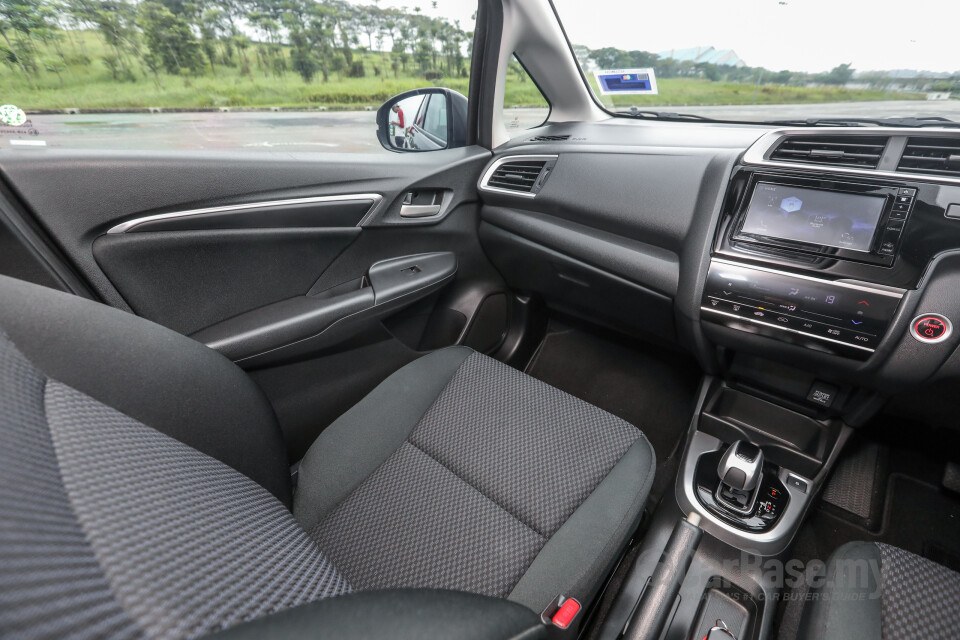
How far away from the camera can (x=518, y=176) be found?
69.4 inches

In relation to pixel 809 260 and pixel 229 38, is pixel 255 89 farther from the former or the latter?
pixel 809 260

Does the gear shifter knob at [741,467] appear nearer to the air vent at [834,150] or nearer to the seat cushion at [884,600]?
the seat cushion at [884,600]

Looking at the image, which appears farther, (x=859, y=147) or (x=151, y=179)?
(x=151, y=179)

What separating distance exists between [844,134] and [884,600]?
3.20 ft

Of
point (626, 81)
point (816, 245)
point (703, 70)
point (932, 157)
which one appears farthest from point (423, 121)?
point (932, 157)

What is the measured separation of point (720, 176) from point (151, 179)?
1465mm

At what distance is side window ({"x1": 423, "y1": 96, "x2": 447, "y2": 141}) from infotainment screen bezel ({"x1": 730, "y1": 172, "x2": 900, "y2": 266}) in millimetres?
1217

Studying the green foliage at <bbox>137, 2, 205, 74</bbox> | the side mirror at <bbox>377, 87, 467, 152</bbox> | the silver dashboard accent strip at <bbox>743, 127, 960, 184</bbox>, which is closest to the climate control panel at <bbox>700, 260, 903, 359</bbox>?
the silver dashboard accent strip at <bbox>743, 127, 960, 184</bbox>

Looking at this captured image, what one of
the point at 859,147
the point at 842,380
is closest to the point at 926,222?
the point at 859,147

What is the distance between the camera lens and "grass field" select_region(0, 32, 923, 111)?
3.87 ft

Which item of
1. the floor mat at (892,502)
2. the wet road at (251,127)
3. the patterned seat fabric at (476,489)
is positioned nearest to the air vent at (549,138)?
the wet road at (251,127)

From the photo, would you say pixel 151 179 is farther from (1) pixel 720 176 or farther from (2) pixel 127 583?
(1) pixel 720 176

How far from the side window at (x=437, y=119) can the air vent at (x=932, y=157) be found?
4.86 feet

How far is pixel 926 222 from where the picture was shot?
0.97 metres
